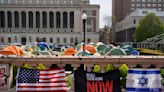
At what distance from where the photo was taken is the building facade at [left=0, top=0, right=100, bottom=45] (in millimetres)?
119500

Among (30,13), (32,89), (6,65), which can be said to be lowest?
(32,89)

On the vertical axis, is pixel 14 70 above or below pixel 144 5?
below

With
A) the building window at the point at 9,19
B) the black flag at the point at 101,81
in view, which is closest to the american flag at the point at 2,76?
the black flag at the point at 101,81

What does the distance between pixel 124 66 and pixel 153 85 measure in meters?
2.12

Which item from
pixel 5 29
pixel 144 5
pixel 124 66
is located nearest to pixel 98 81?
pixel 124 66

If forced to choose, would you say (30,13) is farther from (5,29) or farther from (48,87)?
(48,87)

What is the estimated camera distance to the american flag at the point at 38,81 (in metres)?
7.88

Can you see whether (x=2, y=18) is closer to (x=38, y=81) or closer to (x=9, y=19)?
(x=9, y=19)

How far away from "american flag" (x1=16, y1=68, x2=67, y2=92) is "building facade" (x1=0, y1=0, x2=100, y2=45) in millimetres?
110040

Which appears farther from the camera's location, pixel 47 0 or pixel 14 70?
pixel 47 0

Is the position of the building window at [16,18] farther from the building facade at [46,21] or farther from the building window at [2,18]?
the building window at [2,18]

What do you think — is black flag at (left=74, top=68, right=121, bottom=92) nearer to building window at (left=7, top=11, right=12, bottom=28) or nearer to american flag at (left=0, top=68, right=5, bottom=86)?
american flag at (left=0, top=68, right=5, bottom=86)

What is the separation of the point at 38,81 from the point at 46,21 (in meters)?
119

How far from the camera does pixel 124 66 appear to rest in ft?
32.1
